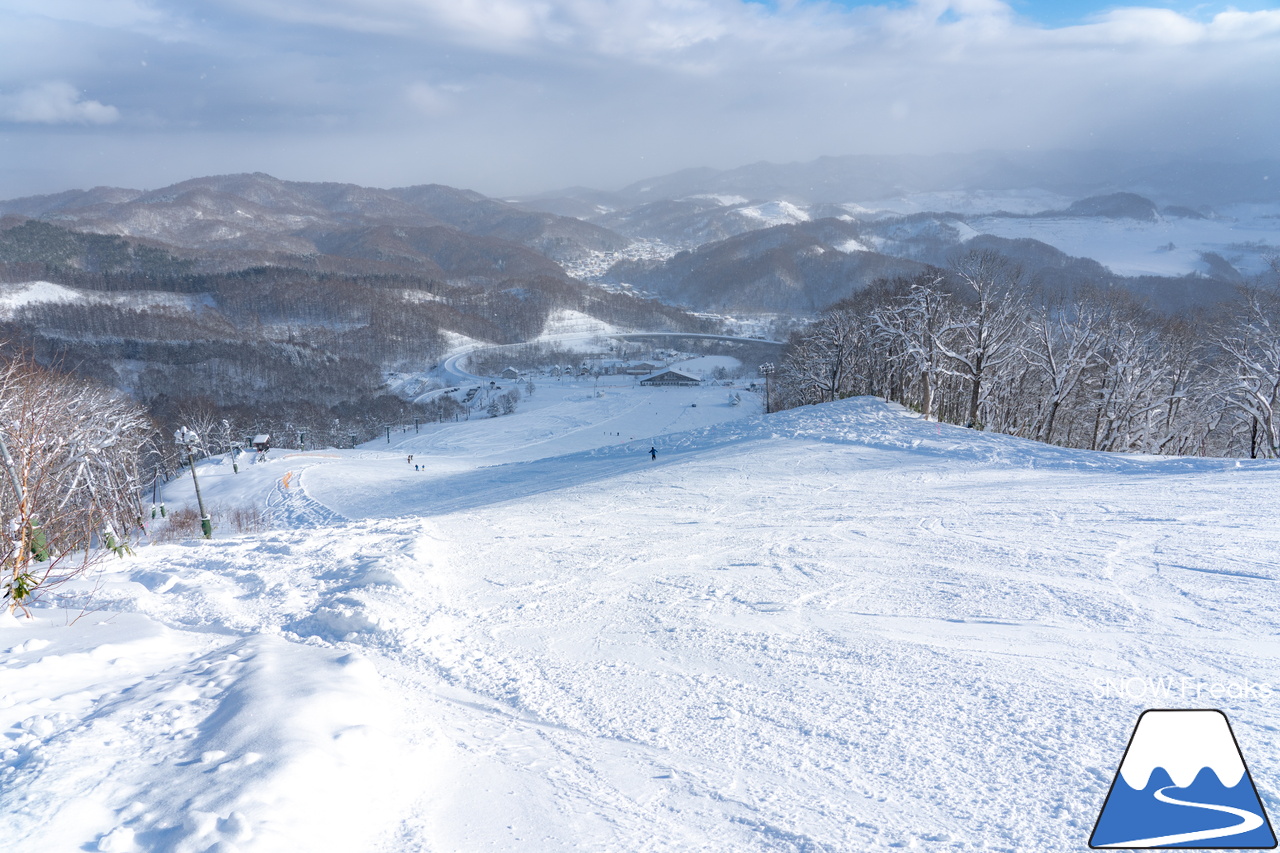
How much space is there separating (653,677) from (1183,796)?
3916 millimetres

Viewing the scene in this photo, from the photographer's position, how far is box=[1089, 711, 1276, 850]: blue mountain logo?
3.14m

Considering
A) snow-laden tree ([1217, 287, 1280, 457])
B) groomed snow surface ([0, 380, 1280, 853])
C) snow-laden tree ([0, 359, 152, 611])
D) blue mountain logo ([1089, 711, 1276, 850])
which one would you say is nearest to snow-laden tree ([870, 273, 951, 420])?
snow-laden tree ([1217, 287, 1280, 457])

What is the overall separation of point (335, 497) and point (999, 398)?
33.1 m

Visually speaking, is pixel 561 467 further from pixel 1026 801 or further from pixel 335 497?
pixel 1026 801

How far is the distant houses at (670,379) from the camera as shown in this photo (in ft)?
301

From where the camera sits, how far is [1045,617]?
682 cm

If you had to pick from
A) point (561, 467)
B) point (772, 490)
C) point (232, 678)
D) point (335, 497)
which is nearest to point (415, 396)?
point (335, 497)

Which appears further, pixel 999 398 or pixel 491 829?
pixel 999 398

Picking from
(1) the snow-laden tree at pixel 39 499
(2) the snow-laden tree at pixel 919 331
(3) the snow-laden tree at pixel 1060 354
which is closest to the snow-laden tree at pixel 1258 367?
(3) the snow-laden tree at pixel 1060 354

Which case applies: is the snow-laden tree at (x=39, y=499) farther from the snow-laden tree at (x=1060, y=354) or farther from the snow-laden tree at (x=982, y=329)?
the snow-laden tree at (x=1060, y=354)

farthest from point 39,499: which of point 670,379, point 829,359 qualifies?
point 670,379

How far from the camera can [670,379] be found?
92.4 m

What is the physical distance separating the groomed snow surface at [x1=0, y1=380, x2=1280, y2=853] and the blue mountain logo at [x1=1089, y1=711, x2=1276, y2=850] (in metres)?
0.44

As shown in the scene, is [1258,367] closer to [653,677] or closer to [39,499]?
[653,677]
